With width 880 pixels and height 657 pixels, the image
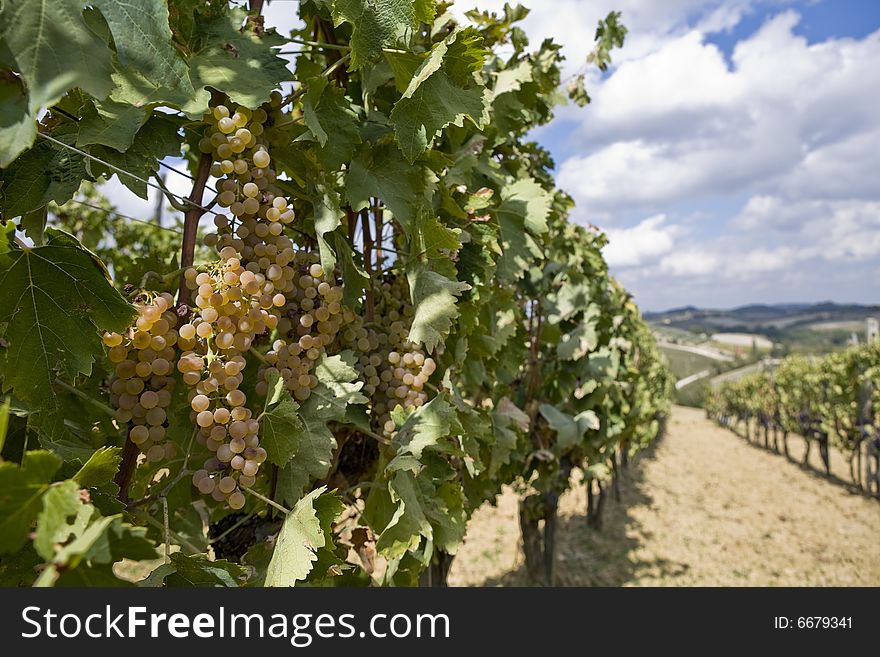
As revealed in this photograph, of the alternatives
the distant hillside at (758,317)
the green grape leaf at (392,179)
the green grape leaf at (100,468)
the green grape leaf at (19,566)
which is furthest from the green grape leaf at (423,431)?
the distant hillside at (758,317)

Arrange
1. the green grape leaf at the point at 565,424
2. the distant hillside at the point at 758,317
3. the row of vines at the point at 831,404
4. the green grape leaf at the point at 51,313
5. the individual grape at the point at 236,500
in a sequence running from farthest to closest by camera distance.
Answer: the distant hillside at the point at 758,317 → the row of vines at the point at 831,404 → the green grape leaf at the point at 565,424 → the individual grape at the point at 236,500 → the green grape leaf at the point at 51,313

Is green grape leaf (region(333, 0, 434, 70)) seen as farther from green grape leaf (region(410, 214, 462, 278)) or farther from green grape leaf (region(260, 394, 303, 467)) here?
green grape leaf (region(260, 394, 303, 467))

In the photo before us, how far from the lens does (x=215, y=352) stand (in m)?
1.23

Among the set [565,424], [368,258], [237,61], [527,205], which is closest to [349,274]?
[368,258]

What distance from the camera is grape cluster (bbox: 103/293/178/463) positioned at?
3.78 ft

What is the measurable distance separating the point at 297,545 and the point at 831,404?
1800 cm

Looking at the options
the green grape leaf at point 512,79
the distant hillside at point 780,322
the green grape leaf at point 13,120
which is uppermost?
the distant hillside at point 780,322

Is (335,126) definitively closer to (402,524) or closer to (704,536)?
(402,524)

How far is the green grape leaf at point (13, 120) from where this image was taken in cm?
81

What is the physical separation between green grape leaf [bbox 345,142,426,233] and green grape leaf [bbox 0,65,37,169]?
2.55 ft

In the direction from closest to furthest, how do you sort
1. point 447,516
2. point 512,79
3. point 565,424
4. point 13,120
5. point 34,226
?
point 13,120
point 34,226
point 447,516
point 512,79
point 565,424

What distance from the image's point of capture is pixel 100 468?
1019 millimetres

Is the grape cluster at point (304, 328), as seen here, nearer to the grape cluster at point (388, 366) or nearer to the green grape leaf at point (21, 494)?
the grape cluster at point (388, 366)

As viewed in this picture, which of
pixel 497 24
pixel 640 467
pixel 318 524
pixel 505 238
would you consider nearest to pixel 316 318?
pixel 318 524
